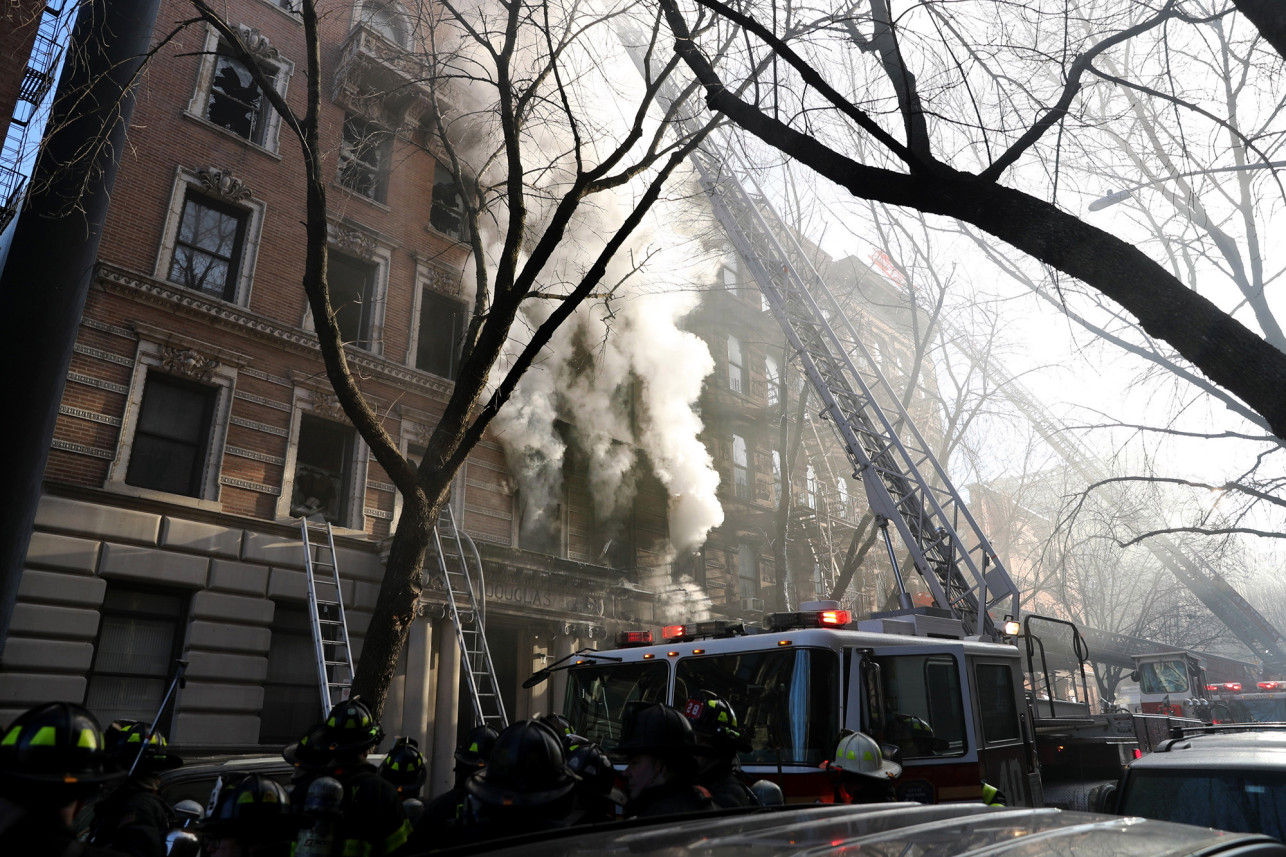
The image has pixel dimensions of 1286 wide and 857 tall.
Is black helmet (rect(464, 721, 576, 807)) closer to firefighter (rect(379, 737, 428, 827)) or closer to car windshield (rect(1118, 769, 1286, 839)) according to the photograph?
firefighter (rect(379, 737, 428, 827))

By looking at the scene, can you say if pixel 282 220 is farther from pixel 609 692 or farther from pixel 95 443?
pixel 609 692

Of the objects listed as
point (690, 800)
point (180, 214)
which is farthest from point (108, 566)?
point (690, 800)

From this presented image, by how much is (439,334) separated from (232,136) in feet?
14.9

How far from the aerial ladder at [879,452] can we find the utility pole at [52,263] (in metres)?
4.99

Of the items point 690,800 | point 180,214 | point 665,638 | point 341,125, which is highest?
point 341,125

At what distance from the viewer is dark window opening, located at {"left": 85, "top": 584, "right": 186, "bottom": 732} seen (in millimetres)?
9844

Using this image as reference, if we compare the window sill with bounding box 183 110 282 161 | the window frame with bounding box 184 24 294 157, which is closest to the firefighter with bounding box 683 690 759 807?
the window sill with bounding box 183 110 282 161

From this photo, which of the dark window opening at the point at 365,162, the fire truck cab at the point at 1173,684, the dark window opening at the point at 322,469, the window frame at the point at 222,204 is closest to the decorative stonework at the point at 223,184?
the window frame at the point at 222,204

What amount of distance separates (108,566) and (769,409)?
647 inches

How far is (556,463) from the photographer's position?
15.7 m

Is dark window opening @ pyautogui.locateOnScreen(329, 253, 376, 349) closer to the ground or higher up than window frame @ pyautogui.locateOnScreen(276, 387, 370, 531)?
higher up

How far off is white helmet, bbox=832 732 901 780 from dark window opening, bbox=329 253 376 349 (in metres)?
11.1

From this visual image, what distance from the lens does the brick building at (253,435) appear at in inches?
395

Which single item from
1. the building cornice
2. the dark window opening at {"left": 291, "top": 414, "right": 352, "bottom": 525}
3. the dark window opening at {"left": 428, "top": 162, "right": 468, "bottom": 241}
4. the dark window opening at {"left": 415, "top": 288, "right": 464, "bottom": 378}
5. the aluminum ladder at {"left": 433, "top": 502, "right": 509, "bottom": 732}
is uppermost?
the dark window opening at {"left": 428, "top": 162, "right": 468, "bottom": 241}
